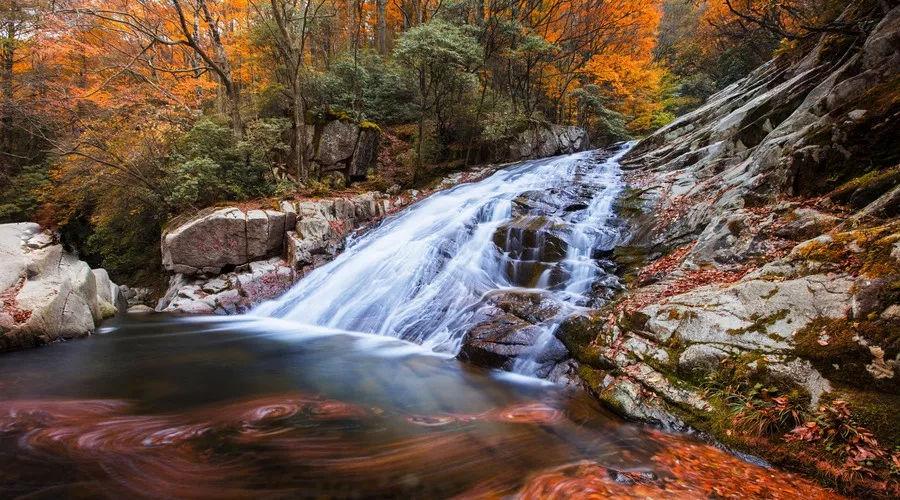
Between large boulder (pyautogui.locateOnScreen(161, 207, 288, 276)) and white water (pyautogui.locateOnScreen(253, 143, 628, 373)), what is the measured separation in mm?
1729

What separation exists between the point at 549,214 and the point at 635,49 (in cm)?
1766

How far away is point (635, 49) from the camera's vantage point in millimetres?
22125

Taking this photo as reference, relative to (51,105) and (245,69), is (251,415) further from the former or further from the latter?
(245,69)

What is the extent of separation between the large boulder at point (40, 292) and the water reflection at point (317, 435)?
1.45ft

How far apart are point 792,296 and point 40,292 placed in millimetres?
10369

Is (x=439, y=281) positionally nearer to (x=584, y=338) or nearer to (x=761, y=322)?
(x=584, y=338)

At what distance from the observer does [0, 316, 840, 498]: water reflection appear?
114 inches

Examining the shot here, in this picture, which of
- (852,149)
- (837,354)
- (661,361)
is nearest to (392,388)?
(661,361)

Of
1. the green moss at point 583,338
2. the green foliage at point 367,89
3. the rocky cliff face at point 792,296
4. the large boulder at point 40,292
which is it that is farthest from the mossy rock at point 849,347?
the green foliage at point 367,89

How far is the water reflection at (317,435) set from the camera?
9.53 ft

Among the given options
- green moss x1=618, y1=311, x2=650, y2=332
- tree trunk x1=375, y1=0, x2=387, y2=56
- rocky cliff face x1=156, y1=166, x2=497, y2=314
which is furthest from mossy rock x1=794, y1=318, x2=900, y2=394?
tree trunk x1=375, y1=0, x2=387, y2=56

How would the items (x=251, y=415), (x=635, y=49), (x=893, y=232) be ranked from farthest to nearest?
(x=635, y=49) → (x=251, y=415) → (x=893, y=232)

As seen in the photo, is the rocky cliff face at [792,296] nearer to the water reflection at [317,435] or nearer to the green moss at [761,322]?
the green moss at [761,322]

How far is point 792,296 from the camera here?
388cm
